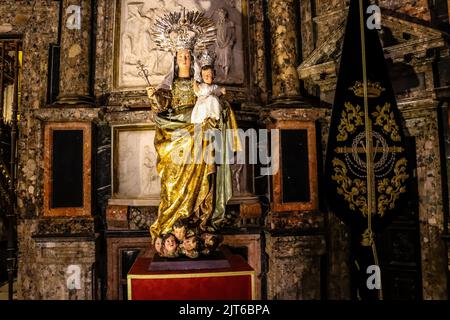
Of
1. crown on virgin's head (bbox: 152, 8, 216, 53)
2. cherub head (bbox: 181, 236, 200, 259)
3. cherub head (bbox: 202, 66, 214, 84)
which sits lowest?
cherub head (bbox: 181, 236, 200, 259)

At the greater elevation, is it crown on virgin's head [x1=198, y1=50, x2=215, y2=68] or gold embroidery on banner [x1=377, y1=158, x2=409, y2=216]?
crown on virgin's head [x1=198, y1=50, x2=215, y2=68]

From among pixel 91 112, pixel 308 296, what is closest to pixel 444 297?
pixel 308 296

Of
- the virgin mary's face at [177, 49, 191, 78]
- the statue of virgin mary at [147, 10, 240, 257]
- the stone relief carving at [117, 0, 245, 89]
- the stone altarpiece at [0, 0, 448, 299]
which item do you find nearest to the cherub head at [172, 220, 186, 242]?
the statue of virgin mary at [147, 10, 240, 257]

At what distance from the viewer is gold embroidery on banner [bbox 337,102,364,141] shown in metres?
3.44

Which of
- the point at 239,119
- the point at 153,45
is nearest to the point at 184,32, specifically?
the point at 153,45

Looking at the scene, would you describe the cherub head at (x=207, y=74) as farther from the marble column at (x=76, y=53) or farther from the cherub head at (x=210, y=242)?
the marble column at (x=76, y=53)

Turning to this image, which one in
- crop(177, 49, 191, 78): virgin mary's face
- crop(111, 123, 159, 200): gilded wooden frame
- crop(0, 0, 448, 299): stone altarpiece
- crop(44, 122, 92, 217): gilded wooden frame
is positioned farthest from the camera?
crop(111, 123, 159, 200): gilded wooden frame

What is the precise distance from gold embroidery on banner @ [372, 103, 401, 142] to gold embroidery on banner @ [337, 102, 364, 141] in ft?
0.51

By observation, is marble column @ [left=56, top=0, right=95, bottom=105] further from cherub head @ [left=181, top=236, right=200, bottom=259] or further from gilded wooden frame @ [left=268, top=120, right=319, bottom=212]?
gilded wooden frame @ [left=268, top=120, right=319, bottom=212]

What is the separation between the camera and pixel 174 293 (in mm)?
2963

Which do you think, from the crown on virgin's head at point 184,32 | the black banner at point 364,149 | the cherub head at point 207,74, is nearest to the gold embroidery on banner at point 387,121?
the black banner at point 364,149

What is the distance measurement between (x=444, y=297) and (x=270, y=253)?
6.11 ft

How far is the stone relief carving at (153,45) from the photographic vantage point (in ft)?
15.1
